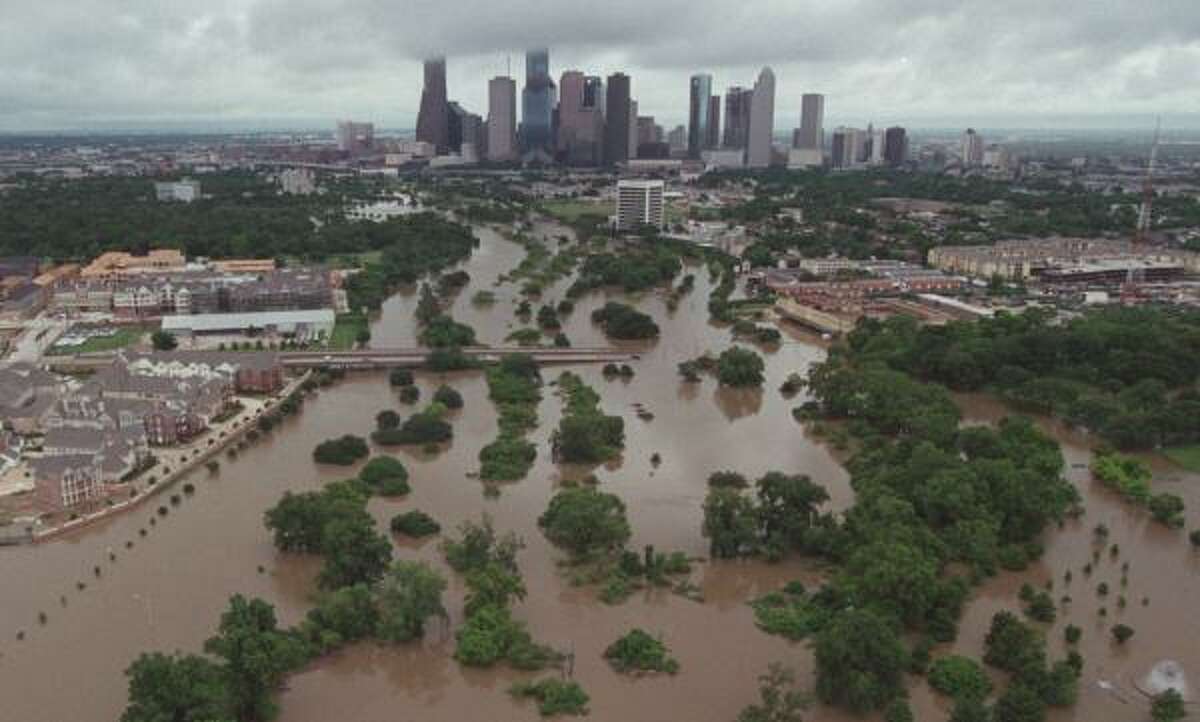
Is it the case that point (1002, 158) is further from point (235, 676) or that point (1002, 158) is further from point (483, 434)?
point (235, 676)

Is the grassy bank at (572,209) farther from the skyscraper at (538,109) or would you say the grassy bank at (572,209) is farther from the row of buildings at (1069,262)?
the skyscraper at (538,109)

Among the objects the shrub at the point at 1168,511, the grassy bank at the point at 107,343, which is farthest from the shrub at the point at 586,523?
the grassy bank at the point at 107,343

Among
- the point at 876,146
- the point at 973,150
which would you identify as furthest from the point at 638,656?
the point at 973,150

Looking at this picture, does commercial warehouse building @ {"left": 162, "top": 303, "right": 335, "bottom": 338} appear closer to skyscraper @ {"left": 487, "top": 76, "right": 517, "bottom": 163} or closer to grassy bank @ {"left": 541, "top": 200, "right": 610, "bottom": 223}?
grassy bank @ {"left": 541, "top": 200, "right": 610, "bottom": 223}

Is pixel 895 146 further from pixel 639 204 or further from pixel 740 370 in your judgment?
pixel 740 370

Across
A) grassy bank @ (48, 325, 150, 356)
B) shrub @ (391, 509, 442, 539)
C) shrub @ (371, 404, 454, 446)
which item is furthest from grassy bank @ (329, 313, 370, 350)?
shrub @ (391, 509, 442, 539)

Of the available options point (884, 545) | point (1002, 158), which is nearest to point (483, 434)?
point (884, 545)
